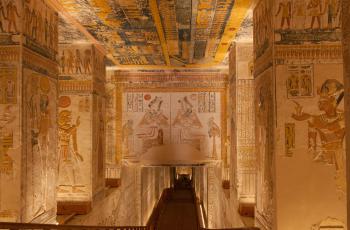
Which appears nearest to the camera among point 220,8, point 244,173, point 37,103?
point 37,103

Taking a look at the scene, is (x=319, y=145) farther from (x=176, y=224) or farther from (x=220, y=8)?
(x=176, y=224)

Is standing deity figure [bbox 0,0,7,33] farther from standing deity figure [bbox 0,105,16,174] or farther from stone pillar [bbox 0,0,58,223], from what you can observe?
standing deity figure [bbox 0,105,16,174]

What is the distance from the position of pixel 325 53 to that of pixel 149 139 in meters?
6.93

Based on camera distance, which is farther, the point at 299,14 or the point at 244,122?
the point at 244,122

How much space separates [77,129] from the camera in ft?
24.2

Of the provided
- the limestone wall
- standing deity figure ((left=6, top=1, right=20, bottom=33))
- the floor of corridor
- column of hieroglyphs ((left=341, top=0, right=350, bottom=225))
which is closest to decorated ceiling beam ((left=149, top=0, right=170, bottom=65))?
standing deity figure ((left=6, top=1, right=20, bottom=33))

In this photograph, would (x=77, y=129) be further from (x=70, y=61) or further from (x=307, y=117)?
(x=307, y=117)

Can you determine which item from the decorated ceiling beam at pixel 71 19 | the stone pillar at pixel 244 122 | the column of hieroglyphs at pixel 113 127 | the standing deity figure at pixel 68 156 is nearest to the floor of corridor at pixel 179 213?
the column of hieroglyphs at pixel 113 127

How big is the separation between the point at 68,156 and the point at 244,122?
3740 mm

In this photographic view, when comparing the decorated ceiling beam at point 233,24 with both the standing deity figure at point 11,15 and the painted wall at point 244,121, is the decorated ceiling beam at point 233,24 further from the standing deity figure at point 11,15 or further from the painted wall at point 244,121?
the standing deity figure at point 11,15

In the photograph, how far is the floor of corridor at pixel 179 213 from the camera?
1420 centimetres

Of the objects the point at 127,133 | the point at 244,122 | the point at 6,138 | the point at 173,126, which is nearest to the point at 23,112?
the point at 6,138

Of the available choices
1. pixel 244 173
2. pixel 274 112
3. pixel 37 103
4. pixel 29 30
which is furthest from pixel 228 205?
pixel 29 30

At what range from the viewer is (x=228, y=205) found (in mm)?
8039
